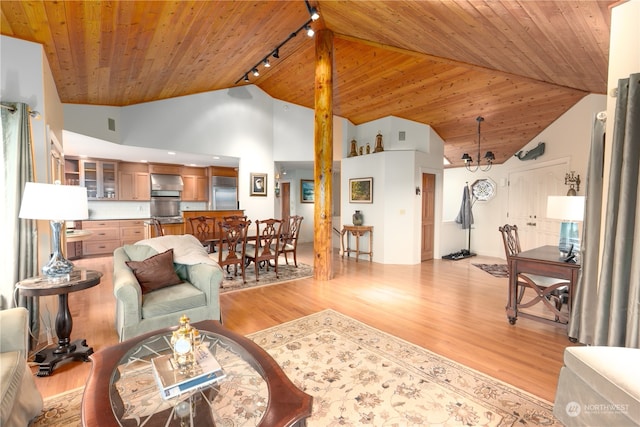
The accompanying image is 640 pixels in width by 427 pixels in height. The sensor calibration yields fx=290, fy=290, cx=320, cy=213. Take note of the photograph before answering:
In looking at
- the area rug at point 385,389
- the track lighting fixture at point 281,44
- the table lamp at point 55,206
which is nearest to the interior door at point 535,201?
the area rug at point 385,389

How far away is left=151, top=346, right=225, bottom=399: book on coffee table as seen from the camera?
1308mm

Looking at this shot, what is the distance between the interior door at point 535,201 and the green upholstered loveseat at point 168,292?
6.14m

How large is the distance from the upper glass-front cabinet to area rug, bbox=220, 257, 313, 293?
13.0 feet

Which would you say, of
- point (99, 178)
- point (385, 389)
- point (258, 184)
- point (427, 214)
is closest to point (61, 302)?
point (385, 389)

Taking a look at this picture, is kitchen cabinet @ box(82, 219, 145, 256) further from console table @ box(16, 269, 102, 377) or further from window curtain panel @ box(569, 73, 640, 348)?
window curtain panel @ box(569, 73, 640, 348)

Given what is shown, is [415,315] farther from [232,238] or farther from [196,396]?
[232,238]

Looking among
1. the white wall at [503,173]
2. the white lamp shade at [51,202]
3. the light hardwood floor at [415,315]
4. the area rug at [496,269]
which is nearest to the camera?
the white lamp shade at [51,202]

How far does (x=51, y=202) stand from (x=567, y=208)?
14.4 ft

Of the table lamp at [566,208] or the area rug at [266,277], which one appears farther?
the area rug at [266,277]

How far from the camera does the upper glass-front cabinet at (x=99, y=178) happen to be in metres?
6.70

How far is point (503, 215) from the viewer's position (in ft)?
22.4

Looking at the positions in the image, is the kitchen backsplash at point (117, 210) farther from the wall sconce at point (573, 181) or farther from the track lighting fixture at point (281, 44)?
the wall sconce at point (573, 181)

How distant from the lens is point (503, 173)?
6848 mm

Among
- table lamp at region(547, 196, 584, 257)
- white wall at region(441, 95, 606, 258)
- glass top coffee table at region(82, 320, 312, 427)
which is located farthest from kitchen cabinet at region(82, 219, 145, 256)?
table lamp at region(547, 196, 584, 257)
